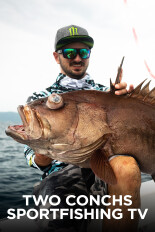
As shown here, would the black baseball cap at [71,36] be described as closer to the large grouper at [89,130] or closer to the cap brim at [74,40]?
the cap brim at [74,40]

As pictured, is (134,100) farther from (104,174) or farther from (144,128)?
(104,174)

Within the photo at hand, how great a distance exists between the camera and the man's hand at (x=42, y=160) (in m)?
3.23

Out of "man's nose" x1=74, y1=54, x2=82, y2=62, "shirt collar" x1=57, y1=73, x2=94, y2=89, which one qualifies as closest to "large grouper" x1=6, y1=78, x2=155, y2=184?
"shirt collar" x1=57, y1=73, x2=94, y2=89

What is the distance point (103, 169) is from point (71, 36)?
2851 mm

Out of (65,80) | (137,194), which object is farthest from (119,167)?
(65,80)

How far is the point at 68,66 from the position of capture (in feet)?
14.2

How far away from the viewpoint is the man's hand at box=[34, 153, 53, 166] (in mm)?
3227

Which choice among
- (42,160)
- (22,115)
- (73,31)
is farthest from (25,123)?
(73,31)

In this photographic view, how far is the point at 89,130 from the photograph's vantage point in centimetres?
226

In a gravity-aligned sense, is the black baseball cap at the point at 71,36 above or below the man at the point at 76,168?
above

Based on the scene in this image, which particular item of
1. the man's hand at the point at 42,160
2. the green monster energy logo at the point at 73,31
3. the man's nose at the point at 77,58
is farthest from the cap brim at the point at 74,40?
the man's hand at the point at 42,160

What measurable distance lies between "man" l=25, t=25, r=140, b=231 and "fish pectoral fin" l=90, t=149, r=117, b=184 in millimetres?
61

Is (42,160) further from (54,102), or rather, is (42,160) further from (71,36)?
(71,36)

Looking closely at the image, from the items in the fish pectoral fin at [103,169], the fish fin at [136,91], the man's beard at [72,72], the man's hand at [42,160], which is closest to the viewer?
the fish pectoral fin at [103,169]
